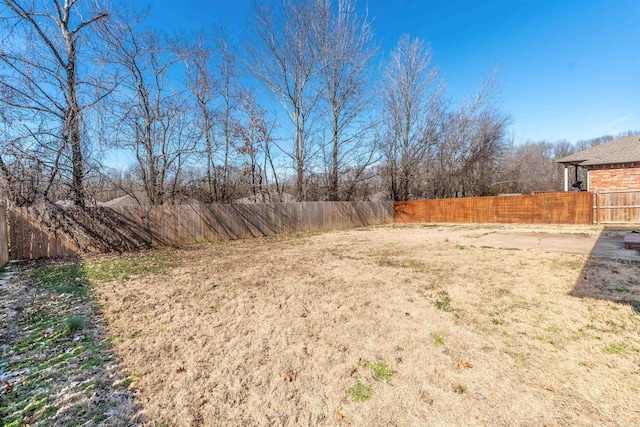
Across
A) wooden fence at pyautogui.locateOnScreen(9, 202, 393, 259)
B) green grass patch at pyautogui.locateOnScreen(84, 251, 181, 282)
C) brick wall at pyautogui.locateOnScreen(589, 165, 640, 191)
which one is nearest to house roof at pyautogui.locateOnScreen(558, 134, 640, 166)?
brick wall at pyautogui.locateOnScreen(589, 165, 640, 191)

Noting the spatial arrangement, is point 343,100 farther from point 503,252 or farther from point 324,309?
point 324,309

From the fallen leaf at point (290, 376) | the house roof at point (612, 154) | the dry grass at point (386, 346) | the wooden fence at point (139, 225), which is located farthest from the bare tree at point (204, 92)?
the house roof at point (612, 154)

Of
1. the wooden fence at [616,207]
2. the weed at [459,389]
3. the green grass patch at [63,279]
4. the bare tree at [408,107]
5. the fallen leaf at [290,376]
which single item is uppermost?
the bare tree at [408,107]

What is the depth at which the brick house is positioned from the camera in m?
11.8

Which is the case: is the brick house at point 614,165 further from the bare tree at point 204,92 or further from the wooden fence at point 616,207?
the bare tree at point 204,92

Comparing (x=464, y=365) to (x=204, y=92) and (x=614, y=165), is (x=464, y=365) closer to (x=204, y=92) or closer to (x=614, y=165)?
(x=204, y=92)

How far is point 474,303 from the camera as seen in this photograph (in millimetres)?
3146

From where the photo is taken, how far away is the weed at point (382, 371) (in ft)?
6.22

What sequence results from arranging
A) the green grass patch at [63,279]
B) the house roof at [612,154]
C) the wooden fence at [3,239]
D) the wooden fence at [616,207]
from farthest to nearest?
1. the house roof at [612,154]
2. the wooden fence at [616,207]
3. the wooden fence at [3,239]
4. the green grass patch at [63,279]

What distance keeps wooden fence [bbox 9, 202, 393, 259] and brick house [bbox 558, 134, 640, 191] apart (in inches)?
508

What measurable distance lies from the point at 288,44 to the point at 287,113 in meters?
3.32

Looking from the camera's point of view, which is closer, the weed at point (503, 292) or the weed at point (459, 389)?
the weed at point (459, 389)

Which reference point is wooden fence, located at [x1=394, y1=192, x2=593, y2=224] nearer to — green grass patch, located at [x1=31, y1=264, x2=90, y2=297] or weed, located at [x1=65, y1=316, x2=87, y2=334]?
green grass patch, located at [x1=31, y1=264, x2=90, y2=297]

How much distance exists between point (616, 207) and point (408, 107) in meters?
11.1
